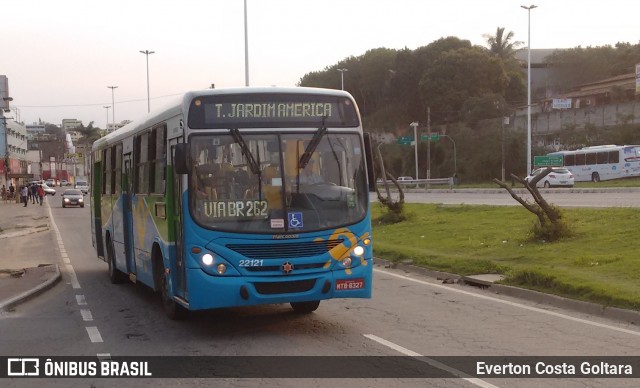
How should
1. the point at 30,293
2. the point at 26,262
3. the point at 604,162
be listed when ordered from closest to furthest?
1. the point at 30,293
2. the point at 26,262
3. the point at 604,162

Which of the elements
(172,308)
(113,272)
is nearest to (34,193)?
(113,272)

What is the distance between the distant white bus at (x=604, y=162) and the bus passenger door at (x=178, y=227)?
49026 millimetres

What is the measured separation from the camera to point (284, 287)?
28.7ft

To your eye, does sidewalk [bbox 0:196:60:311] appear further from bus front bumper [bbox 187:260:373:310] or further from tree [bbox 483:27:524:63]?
tree [bbox 483:27:524:63]

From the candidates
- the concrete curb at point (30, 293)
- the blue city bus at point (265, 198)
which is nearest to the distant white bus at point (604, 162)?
the concrete curb at point (30, 293)

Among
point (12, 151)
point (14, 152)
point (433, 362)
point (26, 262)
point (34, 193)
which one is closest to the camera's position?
point (433, 362)

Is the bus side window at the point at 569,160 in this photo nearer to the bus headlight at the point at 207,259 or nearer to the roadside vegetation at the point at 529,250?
the roadside vegetation at the point at 529,250

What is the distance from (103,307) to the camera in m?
11.9

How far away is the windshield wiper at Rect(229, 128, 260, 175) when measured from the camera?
882cm

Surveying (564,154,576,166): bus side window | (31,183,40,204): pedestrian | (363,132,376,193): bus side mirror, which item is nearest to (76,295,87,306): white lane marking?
(363,132,376,193): bus side mirror

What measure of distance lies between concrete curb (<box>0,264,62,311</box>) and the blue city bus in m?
3.82

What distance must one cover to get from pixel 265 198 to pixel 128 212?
4.89 meters

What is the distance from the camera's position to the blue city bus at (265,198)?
8633 mm

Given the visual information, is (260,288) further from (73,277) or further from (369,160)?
(73,277)
